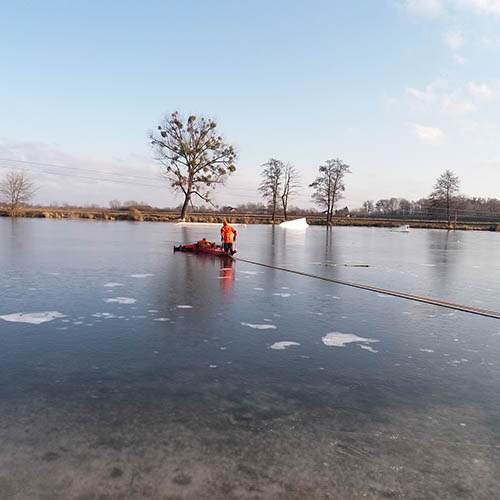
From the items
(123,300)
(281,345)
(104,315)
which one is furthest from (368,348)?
(123,300)

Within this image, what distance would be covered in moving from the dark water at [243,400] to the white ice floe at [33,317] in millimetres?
92

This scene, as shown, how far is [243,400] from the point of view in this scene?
3.59m

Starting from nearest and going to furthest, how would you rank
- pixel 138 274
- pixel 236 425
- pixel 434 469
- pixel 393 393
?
pixel 434 469, pixel 236 425, pixel 393 393, pixel 138 274

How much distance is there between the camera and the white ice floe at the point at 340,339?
5418mm

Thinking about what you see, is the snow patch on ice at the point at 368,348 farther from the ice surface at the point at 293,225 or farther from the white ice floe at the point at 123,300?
the ice surface at the point at 293,225

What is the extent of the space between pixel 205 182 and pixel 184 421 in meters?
49.4

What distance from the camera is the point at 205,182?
168ft

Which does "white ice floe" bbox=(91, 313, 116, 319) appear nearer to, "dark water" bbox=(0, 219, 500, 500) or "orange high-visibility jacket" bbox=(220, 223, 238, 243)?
"dark water" bbox=(0, 219, 500, 500)

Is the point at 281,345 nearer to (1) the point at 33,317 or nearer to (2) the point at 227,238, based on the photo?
(1) the point at 33,317

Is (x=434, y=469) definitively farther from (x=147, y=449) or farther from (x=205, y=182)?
(x=205, y=182)

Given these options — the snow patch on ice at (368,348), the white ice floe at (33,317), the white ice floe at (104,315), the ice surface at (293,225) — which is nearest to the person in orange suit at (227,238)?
the white ice floe at (104,315)

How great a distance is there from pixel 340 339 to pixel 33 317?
179 inches

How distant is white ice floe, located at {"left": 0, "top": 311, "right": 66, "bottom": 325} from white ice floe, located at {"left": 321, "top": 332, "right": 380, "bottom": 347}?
401 cm

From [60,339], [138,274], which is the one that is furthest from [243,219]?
[60,339]
